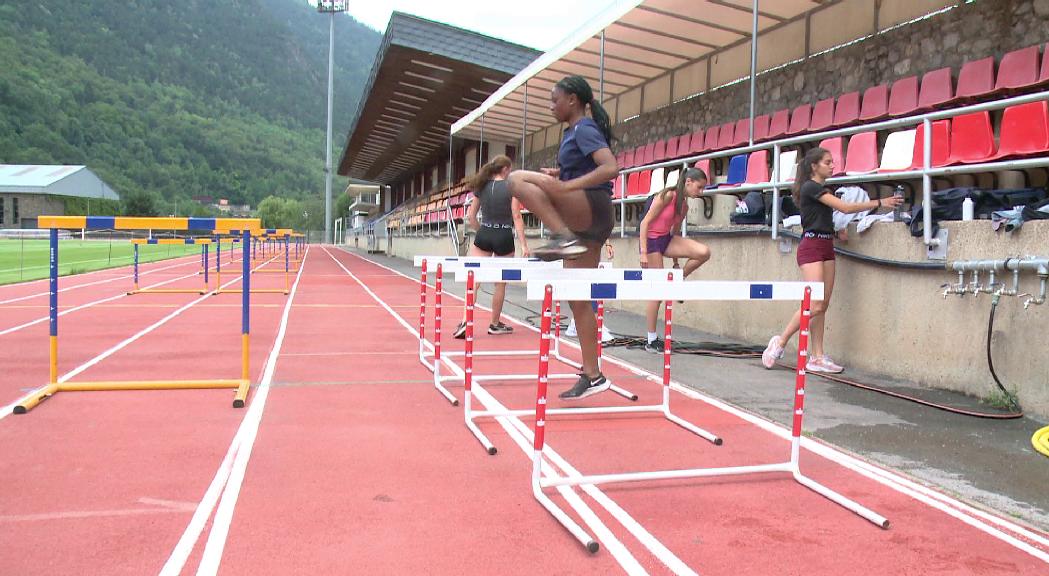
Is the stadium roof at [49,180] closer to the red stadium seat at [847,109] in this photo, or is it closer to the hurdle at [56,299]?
the red stadium seat at [847,109]

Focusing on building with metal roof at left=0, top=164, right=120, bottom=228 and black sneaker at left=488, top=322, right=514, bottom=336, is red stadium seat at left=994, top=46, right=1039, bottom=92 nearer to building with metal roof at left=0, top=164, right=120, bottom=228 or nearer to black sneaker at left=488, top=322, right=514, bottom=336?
black sneaker at left=488, top=322, right=514, bottom=336

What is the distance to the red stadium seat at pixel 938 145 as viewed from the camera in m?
7.23

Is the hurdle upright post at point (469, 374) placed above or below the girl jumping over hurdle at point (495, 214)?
below

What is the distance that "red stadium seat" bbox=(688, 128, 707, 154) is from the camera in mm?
15218

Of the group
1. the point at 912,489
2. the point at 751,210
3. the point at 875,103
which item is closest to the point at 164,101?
the point at 875,103

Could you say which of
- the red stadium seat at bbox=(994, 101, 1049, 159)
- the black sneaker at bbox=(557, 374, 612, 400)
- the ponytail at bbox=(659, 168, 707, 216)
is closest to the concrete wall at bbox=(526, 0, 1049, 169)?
the red stadium seat at bbox=(994, 101, 1049, 159)

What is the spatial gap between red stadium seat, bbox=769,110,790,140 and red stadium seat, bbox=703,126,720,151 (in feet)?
3.99

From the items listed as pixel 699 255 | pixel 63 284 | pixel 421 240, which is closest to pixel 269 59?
pixel 421 240

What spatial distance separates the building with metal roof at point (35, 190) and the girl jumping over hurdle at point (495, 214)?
8822cm

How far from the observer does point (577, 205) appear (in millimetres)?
4855

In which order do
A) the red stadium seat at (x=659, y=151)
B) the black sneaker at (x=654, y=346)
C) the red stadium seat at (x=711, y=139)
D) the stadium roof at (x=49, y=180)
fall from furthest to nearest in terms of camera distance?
the stadium roof at (x=49, y=180), the red stadium seat at (x=659, y=151), the red stadium seat at (x=711, y=139), the black sneaker at (x=654, y=346)

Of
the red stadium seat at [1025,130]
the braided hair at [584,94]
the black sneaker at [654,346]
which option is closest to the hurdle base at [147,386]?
the braided hair at [584,94]

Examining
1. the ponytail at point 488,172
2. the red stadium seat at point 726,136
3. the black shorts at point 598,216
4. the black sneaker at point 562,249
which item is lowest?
the black sneaker at point 562,249

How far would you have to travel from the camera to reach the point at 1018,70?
9.25 metres
